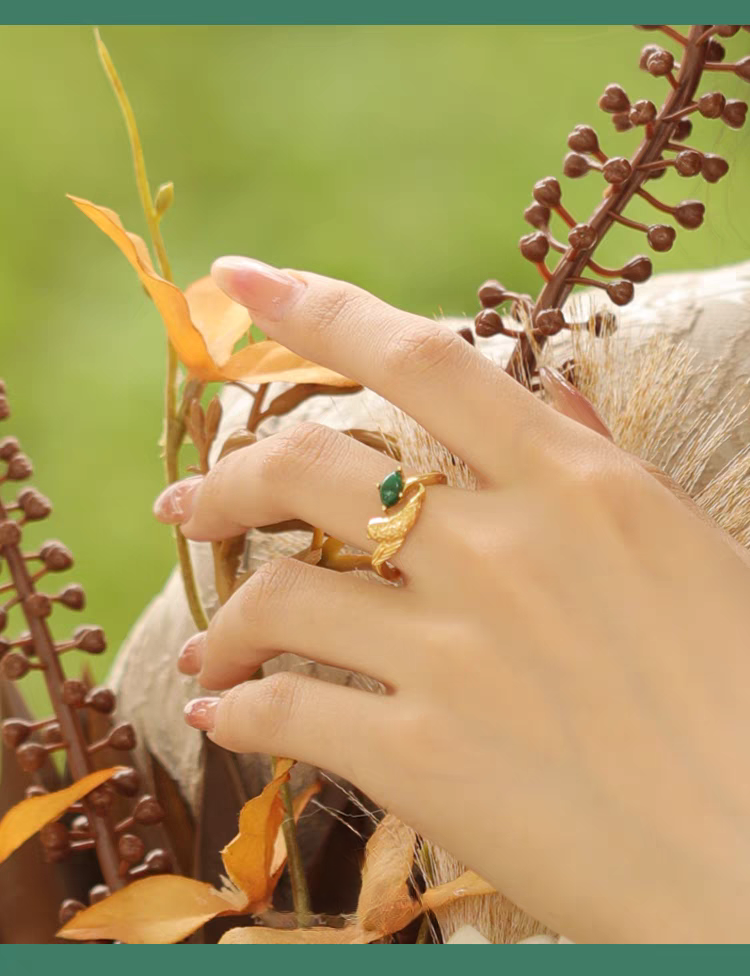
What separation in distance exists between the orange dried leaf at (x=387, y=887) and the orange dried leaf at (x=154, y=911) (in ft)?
0.14

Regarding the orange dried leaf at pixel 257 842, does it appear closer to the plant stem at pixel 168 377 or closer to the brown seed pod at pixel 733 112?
the plant stem at pixel 168 377

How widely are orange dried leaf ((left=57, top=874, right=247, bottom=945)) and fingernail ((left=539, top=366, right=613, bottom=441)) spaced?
0.17 metres

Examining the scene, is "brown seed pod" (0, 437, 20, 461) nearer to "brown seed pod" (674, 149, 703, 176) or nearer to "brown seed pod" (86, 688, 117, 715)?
"brown seed pod" (86, 688, 117, 715)

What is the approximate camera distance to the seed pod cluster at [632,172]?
31 centimetres

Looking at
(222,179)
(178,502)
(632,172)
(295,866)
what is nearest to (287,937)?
(295,866)

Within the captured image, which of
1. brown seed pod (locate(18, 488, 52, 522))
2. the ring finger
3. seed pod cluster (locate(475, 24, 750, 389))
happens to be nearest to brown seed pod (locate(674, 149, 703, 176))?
seed pod cluster (locate(475, 24, 750, 389))

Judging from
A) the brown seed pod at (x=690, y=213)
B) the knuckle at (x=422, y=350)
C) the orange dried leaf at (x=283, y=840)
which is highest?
the brown seed pod at (x=690, y=213)

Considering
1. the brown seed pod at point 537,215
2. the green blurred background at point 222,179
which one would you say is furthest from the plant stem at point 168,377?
the green blurred background at point 222,179

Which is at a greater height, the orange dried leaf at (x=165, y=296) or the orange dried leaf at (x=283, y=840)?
the orange dried leaf at (x=165, y=296)

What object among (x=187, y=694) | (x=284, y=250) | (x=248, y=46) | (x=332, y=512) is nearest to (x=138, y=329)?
(x=284, y=250)

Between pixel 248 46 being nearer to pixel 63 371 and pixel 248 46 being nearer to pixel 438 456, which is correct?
pixel 63 371

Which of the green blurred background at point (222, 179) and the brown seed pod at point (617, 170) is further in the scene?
the green blurred background at point (222, 179)

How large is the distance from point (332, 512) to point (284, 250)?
1.17 m

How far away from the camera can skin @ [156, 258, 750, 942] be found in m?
0.27
